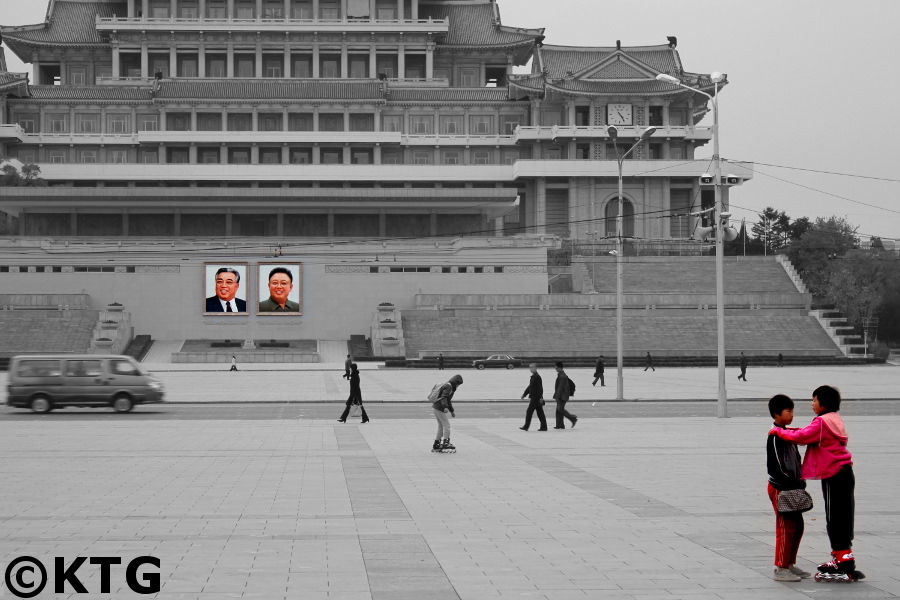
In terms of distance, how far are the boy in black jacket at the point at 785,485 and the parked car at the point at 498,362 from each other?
160 ft

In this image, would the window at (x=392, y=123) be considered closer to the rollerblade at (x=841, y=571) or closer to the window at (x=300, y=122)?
the window at (x=300, y=122)

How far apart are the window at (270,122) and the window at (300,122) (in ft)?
2.98

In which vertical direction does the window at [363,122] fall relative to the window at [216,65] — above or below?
below

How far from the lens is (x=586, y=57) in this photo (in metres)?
89.7

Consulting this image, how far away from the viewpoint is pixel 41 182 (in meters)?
80.3

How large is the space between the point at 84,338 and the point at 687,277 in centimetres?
3745

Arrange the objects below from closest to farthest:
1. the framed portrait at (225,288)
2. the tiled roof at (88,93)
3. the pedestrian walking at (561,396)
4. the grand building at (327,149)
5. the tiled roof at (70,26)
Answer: the pedestrian walking at (561,396), the framed portrait at (225,288), the grand building at (327,149), the tiled roof at (88,93), the tiled roof at (70,26)

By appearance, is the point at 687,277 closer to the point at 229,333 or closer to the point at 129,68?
the point at 229,333

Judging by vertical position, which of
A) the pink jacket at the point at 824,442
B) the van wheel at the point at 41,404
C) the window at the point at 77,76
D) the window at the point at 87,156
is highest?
the window at the point at 77,76

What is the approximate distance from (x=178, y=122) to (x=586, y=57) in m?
31.4

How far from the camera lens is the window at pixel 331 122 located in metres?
87.4

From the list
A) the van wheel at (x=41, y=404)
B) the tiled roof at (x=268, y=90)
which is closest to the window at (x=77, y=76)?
the tiled roof at (x=268, y=90)

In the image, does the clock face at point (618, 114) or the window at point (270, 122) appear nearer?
the clock face at point (618, 114)

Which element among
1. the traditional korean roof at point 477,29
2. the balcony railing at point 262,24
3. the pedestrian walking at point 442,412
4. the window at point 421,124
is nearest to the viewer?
the pedestrian walking at point 442,412
